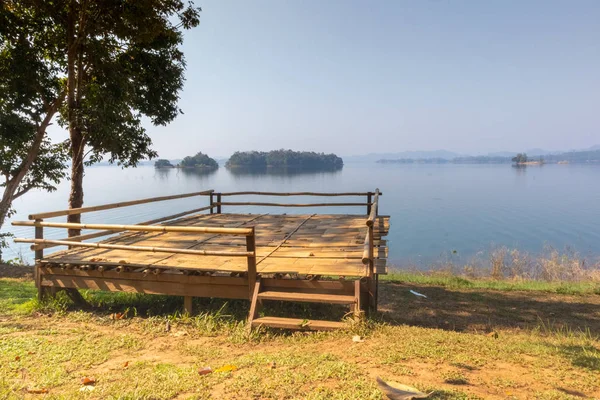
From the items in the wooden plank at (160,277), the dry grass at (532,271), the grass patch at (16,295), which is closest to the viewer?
the wooden plank at (160,277)

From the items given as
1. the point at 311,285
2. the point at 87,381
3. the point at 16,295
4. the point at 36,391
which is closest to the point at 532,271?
the point at 311,285

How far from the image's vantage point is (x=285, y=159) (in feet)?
369

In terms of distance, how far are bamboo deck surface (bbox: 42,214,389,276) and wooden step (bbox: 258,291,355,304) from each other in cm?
30

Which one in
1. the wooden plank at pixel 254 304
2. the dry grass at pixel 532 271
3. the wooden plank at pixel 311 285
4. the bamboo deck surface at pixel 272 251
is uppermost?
the bamboo deck surface at pixel 272 251

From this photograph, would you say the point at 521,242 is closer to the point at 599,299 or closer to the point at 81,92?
the point at 599,299

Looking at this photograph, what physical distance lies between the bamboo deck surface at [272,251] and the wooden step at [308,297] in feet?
0.98

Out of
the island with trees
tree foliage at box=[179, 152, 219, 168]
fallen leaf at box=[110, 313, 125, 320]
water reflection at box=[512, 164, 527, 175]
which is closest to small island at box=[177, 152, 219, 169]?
tree foliage at box=[179, 152, 219, 168]

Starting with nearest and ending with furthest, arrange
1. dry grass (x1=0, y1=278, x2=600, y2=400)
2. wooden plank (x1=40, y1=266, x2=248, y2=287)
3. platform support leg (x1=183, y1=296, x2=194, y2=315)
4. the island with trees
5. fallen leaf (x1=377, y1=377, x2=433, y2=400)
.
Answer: fallen leaf (x1=377, y1=377, x2=433, y2=400), dry grass (x1=0, y1=278, x2=600, y2=400), wooden plank (x1=40, y1=266, x2=248, y2=287), platform support leg (x1=183, y1=296, x2=194, y2=315), the island with trees

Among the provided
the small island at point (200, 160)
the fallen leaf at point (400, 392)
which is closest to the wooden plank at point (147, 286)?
the fallen leaf at point (400, 392)

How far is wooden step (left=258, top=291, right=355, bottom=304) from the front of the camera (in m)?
4.52

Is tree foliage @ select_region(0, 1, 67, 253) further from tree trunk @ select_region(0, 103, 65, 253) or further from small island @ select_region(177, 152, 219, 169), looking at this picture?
small island @ select_region(177, 152, 219, 169)

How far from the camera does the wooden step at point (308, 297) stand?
452 centimetres

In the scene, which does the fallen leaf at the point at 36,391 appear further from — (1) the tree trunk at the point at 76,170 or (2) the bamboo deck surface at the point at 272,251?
(1) the tree trunk at the point at 76,170

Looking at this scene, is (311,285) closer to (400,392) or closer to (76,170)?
(400,392)
